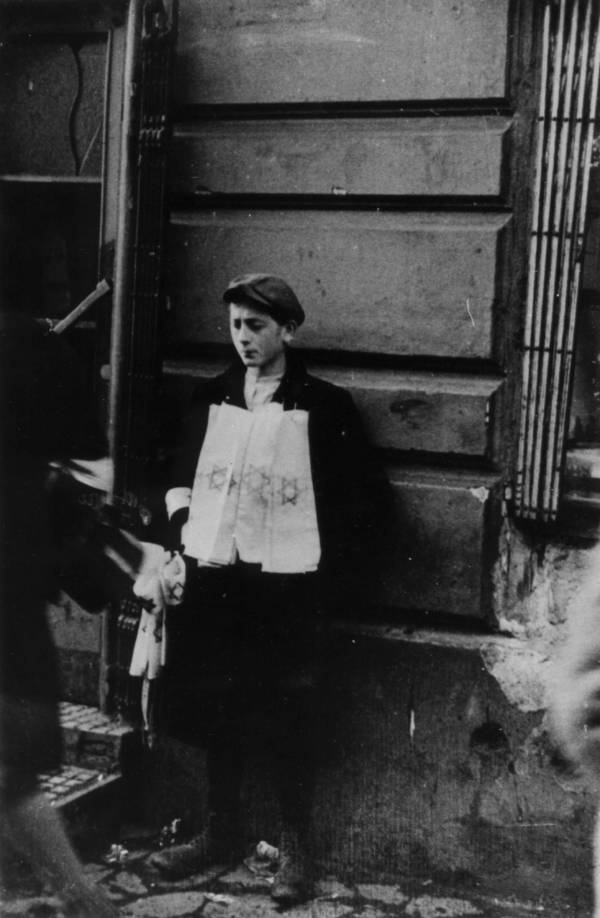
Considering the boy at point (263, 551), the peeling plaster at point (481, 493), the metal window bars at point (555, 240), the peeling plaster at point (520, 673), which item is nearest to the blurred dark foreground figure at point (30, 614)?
the boy at point (263, 551)

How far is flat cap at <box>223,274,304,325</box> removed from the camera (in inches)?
153

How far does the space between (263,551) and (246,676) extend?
544mm

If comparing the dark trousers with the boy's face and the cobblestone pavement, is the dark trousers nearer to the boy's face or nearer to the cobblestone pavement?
the cobblestone pavement

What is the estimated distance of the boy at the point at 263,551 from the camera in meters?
3.88

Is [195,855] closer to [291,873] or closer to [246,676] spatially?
[291,873]

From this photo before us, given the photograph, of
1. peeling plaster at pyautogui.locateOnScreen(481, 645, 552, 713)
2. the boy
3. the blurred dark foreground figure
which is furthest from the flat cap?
peeling plaster at pyautogui.locateOnScreen(481, 645, 552, 713)

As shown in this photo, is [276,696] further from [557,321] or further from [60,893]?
[557,321]

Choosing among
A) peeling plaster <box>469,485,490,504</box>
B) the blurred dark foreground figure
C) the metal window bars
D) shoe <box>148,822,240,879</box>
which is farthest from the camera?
shoe <box>148,822,240,879</box>

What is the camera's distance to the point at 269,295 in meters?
3.89

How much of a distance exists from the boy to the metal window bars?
2.01ft

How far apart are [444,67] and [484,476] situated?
146 cm

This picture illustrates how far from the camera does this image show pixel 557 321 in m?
3.91

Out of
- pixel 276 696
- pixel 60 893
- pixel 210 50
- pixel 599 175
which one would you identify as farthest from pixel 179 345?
pixel 60 893

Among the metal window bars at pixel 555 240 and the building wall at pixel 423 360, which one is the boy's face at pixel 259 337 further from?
the metal window bars at pixel 555 240
